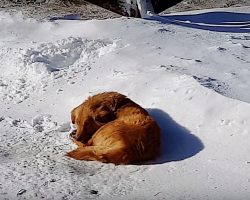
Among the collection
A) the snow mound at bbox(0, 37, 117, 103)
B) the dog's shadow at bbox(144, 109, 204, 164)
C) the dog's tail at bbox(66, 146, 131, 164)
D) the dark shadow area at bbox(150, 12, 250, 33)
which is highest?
the snow mound at bbox(0, 37, 117, 103)

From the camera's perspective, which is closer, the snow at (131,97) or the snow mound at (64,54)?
the snow at (131,97)

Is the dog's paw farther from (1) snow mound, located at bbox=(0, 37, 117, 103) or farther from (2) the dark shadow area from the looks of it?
(2) the dark shadow area

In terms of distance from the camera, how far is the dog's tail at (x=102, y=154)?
4.08 metres

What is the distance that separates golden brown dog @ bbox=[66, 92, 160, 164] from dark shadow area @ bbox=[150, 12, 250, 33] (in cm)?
327

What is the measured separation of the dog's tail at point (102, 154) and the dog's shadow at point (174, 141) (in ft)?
0.75

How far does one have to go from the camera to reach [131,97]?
→ 509 cm

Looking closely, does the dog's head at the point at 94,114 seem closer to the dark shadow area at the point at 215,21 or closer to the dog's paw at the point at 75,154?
the dog's paw at the point at 75,154

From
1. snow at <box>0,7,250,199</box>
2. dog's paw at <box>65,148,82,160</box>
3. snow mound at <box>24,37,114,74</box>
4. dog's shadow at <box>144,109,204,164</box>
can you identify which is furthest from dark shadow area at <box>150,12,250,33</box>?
dog's paw at <box>65,148,82,160</box>

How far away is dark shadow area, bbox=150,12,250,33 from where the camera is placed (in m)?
7.76

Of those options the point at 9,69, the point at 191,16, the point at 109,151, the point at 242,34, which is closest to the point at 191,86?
the point at 109,151

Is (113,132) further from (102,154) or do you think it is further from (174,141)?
(174,141)

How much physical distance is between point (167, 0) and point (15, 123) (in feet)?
12.6

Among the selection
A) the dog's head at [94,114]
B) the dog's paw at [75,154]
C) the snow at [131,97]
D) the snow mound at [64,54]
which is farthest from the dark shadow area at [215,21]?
the dog's paw at [75,154]

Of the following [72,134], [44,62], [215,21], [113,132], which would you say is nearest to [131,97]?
[72,134]
